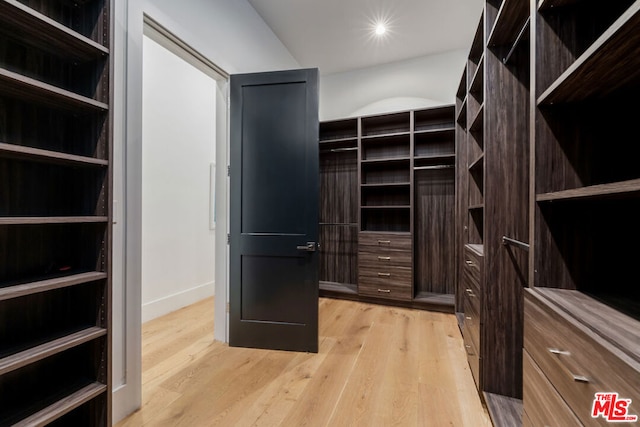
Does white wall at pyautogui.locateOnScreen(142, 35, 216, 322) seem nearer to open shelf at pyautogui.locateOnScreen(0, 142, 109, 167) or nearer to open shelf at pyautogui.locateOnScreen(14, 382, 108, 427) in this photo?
open shelf at pyautogui.locateOnScreen(14, 382, 108, 427)

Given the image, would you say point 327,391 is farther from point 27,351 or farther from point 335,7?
point 335,7

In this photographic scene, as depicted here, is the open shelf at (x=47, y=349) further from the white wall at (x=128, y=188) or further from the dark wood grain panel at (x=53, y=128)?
the dark wood grain panel at (x=53, y=128)

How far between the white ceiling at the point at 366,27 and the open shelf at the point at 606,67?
2501mm

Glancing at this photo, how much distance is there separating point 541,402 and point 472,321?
1.05 m

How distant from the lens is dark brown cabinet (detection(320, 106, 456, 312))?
3475 mm

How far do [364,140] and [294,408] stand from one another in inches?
123

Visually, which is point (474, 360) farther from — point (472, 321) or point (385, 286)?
point (385, 286)

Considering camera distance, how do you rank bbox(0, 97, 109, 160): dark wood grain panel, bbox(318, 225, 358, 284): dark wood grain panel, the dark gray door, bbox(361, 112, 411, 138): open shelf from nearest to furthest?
bbox(0, 97, 109, 160): dark wood grain panel, the dark gray door, bbox(361, 112, 411, 138): open shelf, bbox(318, 225, 358, 284): dark wood grain panel

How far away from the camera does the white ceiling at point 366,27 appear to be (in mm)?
2906

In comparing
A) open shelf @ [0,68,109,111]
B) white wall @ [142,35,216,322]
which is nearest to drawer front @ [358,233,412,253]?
white wall @ [142,35,216,322]

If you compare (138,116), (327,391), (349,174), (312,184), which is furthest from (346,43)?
(327,391)

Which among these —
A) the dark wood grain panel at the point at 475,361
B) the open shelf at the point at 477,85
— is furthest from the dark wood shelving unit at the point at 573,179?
the open shelf at the point at 477,85

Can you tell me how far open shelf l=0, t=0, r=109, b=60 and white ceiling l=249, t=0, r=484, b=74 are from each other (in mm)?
2178

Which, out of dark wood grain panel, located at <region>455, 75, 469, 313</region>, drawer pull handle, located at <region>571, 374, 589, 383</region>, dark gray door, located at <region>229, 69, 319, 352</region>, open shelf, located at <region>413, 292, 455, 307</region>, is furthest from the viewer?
open shelf, located at <region>413, 292, 455, 307</region>
